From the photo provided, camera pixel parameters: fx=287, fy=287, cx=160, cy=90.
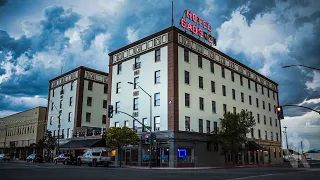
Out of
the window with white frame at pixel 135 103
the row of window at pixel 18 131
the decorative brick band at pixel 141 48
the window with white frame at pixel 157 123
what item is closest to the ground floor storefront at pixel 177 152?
the window with white frame at pixel 157 123

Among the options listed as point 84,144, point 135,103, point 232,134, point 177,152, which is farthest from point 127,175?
point 84,144

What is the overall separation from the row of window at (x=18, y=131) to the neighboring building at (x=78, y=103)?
10.4m

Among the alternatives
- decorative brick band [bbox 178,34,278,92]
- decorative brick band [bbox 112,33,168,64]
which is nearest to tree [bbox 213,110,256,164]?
decorative brick band [bbox 178,34,278,92]

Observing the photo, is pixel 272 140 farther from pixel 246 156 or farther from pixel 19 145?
pixel 19 145

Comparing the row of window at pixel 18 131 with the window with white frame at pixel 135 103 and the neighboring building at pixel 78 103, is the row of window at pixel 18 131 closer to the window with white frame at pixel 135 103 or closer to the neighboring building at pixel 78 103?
the neighboring building at pixel 78 103

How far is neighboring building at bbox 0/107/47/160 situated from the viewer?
73.0 m

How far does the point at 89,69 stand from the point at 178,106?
31.2 m

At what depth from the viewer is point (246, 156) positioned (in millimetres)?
54781

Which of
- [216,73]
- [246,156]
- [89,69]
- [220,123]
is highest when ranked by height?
[89,69]

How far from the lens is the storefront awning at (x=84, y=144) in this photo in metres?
46.8

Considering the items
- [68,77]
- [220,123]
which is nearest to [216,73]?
[220,123]

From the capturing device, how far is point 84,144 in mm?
51406

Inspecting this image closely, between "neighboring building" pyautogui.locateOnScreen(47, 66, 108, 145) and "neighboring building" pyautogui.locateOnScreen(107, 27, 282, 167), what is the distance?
12657 mm

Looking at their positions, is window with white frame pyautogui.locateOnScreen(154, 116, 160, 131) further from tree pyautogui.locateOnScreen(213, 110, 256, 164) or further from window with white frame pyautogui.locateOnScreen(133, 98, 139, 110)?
tree pyautogui.locateOnScreen(213, 110, 256, 164)
